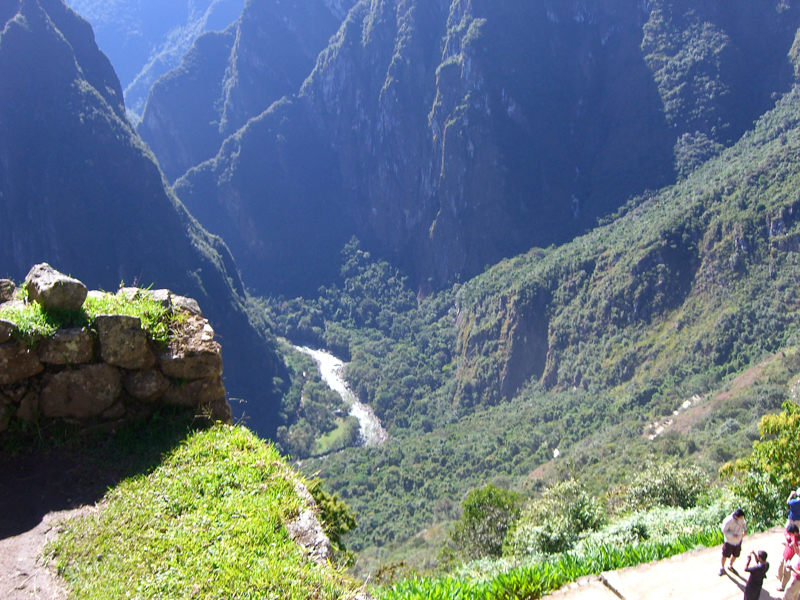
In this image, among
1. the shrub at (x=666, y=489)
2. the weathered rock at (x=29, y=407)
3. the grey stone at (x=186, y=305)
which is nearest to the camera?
the weathered rock at (x=29, y=407)

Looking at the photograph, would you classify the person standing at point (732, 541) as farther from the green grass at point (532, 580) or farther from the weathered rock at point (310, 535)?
the weathered rock at point (310, 535)

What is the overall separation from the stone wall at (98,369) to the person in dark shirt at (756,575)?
8986 millimetres

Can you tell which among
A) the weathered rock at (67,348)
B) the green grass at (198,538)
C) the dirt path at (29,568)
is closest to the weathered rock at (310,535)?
the green grass at (198,538)

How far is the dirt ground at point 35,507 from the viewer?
6566 millimetres

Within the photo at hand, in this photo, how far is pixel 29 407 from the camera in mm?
8750

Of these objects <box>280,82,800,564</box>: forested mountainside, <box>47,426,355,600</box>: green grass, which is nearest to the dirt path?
<box>47,426,355,600</box>: green grass

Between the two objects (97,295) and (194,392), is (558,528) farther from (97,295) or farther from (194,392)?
(97,295)

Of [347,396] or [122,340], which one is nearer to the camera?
[122,340]

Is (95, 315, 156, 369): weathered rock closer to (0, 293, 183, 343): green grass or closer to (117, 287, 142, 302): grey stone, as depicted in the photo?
(0, 293, 183, 343): green grass

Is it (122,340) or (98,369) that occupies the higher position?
(122,340)

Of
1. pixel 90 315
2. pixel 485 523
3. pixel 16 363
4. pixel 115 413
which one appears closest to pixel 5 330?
A: pixel 16 363

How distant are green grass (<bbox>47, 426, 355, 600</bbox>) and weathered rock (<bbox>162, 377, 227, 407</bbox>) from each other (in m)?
1.14

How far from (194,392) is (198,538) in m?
3.28

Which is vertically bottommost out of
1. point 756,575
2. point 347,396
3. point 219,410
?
point 756,575
